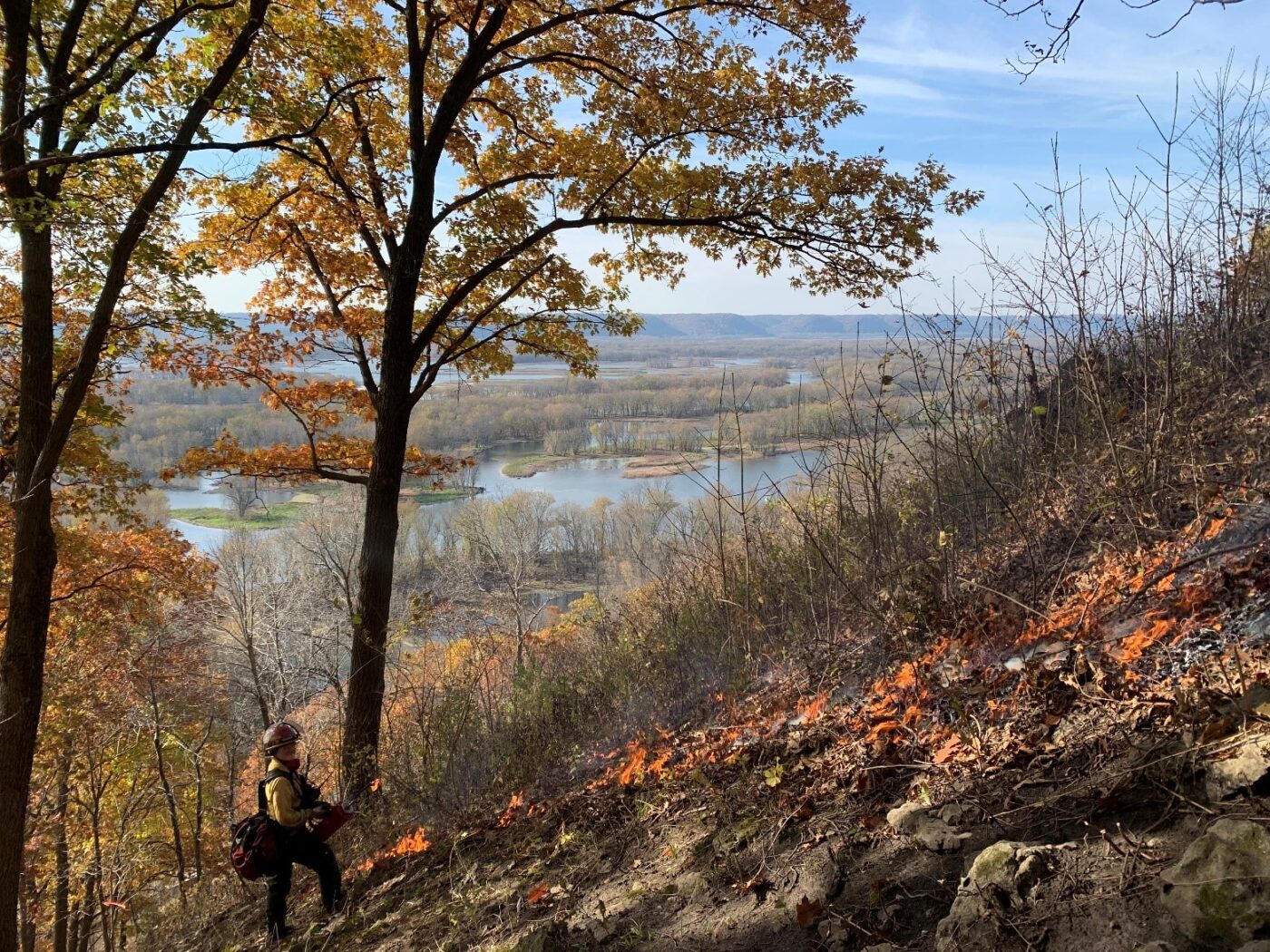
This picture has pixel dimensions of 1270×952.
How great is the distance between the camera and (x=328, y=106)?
5.88 meters

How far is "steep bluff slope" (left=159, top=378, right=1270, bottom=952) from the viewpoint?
6.33ft

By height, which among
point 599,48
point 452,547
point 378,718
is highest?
point 599,48

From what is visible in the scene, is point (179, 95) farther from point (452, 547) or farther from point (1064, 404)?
point (452, 547)

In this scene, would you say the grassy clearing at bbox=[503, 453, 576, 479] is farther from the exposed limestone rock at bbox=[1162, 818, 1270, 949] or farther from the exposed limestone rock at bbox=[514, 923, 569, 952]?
the exposed limestone rock at bbox=[1162, 818, 1270, 949]

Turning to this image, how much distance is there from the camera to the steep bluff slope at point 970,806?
193 centimetres

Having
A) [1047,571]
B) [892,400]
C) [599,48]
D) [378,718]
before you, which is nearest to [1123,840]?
[1047,571]

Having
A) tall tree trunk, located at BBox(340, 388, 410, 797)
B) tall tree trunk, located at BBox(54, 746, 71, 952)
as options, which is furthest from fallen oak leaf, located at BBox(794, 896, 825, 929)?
tall tree trunk, located at BBox(54, 746, 71, 952)

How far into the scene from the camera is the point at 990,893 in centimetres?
→ 203

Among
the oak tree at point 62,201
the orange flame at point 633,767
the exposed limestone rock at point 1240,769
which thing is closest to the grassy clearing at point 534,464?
the oak tree at point 62,201

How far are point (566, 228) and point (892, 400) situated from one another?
167 inches

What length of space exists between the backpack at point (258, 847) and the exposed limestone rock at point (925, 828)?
162 inches

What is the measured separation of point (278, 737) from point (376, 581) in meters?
2.51

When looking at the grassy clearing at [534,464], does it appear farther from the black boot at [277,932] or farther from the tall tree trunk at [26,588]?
the black boot at [277,932]

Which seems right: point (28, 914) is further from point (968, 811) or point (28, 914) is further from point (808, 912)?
point (968, 811)
